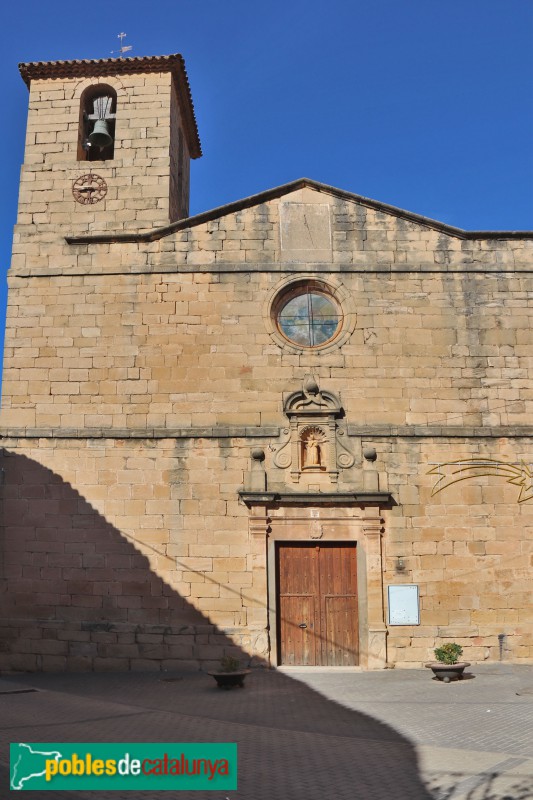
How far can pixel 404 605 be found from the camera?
12422mm

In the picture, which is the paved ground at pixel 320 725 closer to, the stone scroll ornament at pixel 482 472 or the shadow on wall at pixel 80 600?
the shadow on wall at pixel 80 600

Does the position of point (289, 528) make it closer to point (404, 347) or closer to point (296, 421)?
point (296, 421)

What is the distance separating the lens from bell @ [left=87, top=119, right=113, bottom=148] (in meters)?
15.6

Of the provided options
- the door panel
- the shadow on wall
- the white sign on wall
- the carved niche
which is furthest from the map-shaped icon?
the carved niche

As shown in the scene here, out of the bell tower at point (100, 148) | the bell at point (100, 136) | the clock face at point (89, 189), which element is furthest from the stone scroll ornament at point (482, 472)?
the bell at point (100, 136)

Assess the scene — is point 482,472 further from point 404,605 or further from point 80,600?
point 80,600

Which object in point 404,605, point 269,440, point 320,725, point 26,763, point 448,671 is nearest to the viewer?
point 26,763

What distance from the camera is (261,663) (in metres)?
12.2

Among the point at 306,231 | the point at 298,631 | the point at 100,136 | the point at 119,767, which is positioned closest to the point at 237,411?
the point at 306,231

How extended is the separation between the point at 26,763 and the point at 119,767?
0.77m

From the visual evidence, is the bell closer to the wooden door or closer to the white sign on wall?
the wooden door

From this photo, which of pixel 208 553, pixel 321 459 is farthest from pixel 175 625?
pixel 321 459

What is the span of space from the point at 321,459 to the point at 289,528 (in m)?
1.30

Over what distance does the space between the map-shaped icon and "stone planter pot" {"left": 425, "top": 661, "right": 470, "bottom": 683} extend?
6208 mm
